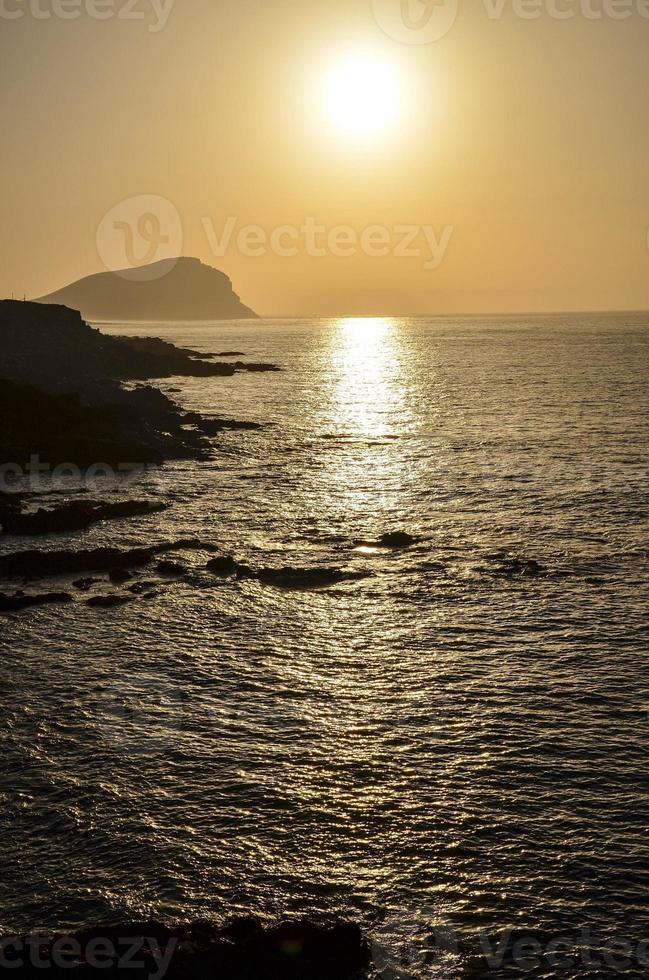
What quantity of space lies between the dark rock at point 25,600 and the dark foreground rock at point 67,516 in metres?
9.71

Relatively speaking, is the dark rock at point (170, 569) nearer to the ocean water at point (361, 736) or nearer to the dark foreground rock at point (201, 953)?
the ocean water at point (361, 736)

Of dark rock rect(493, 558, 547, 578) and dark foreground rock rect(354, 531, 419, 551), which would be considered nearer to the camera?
dark rock rect(493, 558, 547, 578)

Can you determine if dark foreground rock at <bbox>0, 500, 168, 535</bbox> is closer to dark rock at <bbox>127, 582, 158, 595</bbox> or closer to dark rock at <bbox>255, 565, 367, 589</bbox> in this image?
dark rock at <bbox>127, 582, 158, 595</bbox>

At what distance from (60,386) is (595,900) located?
223ft

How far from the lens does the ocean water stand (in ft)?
53.5

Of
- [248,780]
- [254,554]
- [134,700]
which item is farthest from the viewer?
[254,554]

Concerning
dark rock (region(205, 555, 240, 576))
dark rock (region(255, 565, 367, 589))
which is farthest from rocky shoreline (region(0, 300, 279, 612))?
dark rock (region(255, 565, 367, 589))

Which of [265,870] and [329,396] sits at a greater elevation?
[329,396]

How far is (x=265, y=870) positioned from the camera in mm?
17125

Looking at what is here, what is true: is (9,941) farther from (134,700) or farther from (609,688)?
(609,688)

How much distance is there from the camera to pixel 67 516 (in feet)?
144

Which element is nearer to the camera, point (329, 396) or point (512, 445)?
point (512, 445)

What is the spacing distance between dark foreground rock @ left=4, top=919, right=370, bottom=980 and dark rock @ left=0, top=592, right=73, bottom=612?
60.9ft

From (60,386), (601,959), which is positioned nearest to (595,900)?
(601,959)
